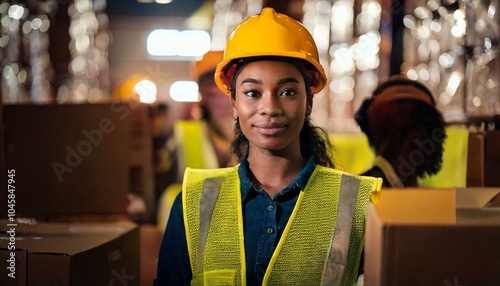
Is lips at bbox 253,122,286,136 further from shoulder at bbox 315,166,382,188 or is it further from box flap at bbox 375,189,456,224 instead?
box flap at bbox 375,189,456,224

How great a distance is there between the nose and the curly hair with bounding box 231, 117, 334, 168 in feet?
1.07

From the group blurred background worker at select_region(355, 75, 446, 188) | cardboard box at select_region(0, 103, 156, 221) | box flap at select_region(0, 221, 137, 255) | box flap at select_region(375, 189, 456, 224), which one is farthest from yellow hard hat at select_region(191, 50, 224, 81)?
box flap at select_region(375, 189, 456, 224)

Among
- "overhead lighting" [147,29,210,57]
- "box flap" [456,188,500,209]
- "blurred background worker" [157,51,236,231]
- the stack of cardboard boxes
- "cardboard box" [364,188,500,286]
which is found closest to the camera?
"cardboard box" [364,188,500,286]

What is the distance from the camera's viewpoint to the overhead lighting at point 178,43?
54.9 feet

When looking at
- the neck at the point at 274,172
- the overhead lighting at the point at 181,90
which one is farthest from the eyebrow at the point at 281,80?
the overhead lighting at the point at 181,90

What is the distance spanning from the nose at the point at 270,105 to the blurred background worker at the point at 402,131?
1.05 metres

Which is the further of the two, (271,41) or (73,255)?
(271,41)

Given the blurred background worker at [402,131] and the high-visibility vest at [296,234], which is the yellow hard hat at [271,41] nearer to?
the high-visibility vest at [296,234]

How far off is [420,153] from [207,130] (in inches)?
103

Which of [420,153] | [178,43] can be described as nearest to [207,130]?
[420,153]

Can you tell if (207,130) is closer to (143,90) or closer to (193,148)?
(193,148)

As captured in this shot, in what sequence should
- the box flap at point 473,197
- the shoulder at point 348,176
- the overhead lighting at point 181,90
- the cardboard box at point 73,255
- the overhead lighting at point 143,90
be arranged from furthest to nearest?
the overhead lighting at point 181,90 → the overhead lighting at point 143,90 → the shoulder at point 348,176 → the cardboard box at point 73,255 → the box flap at point 473,197

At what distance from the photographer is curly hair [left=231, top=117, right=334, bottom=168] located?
277 centimetres

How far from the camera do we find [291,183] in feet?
8.46
